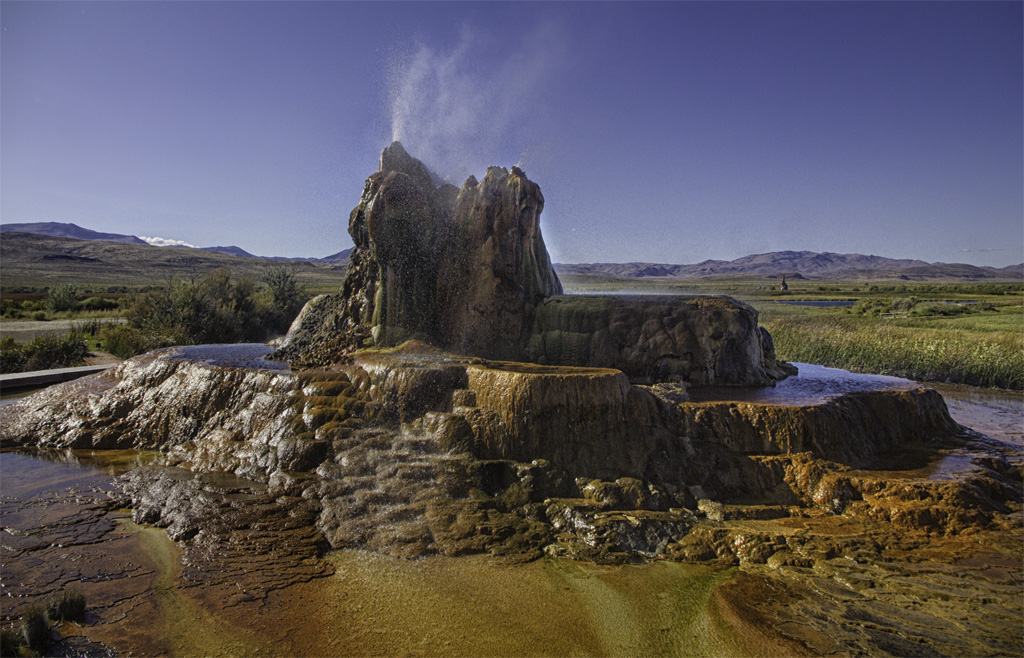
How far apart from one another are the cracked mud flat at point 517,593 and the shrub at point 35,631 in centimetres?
13

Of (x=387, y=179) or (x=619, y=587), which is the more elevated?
(x=387, y=179)

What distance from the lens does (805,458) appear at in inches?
278

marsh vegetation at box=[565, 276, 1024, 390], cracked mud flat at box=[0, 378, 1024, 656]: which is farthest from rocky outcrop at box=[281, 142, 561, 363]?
marsh vegetation at box=[565, 276, 1024, 390]

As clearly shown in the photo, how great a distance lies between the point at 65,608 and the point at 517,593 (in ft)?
14.1

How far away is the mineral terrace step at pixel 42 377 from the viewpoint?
1369 cm

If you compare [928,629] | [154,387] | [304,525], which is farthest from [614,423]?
[154,387]

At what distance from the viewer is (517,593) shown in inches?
203

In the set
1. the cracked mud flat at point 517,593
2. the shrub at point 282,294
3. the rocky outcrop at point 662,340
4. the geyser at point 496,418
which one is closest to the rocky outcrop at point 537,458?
the geyser at point 496,418

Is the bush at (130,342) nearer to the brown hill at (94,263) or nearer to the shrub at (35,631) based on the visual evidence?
the shrub at (35,631)

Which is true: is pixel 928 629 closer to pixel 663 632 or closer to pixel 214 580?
pixel 663 632

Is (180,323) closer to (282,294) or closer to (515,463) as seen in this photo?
(282,294)

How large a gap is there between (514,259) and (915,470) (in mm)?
7986

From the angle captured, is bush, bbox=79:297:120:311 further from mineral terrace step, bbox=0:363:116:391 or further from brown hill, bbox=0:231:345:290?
brown hill, bbox=0:231:345:290

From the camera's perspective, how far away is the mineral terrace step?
13688 mm
